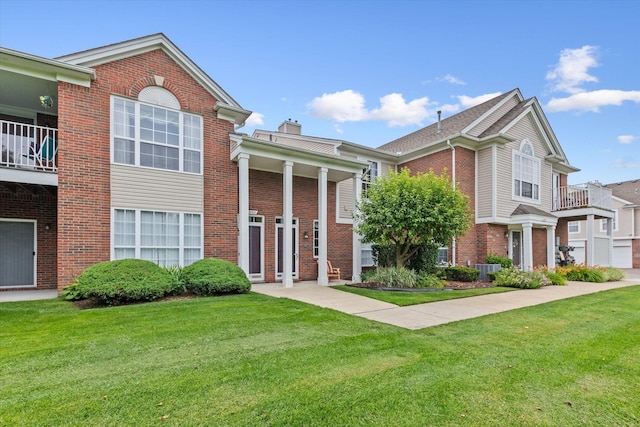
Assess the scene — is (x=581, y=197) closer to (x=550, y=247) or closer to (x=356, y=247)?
(x=550, y=247)

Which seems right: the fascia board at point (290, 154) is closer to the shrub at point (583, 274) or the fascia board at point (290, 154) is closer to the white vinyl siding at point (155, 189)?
the white vinyl siding at point (155, 189)

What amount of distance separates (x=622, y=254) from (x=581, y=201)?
44.7ft

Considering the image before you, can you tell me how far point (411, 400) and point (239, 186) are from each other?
9.17 meters

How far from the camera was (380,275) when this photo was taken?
A: 38.9 feet

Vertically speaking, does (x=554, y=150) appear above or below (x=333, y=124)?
below

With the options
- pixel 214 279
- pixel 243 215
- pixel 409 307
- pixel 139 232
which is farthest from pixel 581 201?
pixel 139 232

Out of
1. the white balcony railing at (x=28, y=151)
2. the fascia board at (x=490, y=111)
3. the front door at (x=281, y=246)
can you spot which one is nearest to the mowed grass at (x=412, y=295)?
the front door at (x=281, y=246)

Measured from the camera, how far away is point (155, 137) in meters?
10.4

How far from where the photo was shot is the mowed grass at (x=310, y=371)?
114 inches

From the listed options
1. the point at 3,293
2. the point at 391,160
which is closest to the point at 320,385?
the point at 3,293

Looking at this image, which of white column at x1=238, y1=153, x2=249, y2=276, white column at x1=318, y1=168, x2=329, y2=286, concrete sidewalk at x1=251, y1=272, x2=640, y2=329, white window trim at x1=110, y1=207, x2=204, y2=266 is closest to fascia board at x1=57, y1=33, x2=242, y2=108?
white column at x1=238, y1=153, x2=249, y2=276

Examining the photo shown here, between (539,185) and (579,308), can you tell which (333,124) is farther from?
(579,308)

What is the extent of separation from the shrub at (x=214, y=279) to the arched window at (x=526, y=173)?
13.7 meters

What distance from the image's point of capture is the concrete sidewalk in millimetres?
6684
